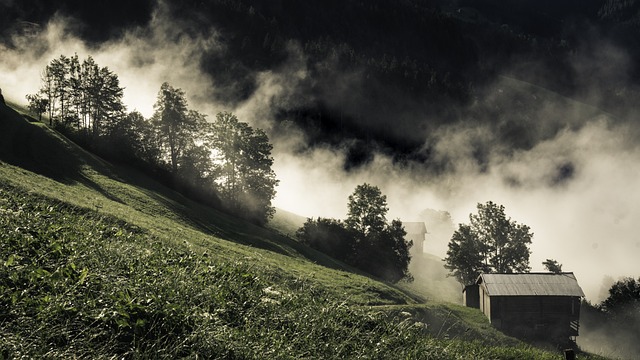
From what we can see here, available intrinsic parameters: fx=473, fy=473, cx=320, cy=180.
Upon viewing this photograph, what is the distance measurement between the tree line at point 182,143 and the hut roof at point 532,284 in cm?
4034

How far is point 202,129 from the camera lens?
9350 centimetres

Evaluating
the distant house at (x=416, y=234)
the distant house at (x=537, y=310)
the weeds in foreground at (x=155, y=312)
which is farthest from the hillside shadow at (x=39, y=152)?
the distant house at (x=416, y=234)

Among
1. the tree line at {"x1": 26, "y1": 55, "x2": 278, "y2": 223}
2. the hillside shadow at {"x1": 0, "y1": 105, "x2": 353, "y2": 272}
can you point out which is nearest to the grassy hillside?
the hillside shadow at {"x1": 0, "y1": 105, "x2": 353, "y2": 272}

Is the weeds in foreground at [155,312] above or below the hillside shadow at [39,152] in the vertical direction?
below

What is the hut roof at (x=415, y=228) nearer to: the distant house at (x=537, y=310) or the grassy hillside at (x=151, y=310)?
the distant house at (x=537, y=310)

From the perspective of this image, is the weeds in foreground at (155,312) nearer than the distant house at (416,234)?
Yes

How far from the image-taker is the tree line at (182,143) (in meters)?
82.9

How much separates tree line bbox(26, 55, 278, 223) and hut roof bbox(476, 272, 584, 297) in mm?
40342

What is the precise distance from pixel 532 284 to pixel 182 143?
220 feet

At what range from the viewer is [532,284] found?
7269 cm

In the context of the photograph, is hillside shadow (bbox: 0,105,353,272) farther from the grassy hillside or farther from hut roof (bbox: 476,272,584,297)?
the grassy hillside

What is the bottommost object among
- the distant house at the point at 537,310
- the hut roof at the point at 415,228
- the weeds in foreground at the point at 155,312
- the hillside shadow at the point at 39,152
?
the distant house at the point at 537,310

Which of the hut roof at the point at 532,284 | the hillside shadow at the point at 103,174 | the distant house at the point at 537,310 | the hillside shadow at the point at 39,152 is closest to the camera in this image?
the hillside shadow at the point at 39,152

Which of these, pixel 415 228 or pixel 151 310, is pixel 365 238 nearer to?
pixel 151 310
